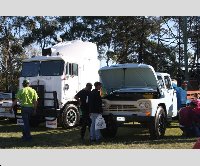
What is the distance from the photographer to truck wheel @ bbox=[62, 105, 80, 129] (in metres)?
12.5

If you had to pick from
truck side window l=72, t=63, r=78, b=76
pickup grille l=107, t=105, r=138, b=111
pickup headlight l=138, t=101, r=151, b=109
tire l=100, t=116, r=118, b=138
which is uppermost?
truck side window l=72, t=63, r=78, b=76

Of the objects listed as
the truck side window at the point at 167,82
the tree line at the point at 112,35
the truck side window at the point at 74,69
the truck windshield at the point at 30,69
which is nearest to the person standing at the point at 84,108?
the truck side window at the point at 167,82

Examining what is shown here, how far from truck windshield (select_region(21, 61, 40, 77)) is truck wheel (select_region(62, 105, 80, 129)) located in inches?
67.9

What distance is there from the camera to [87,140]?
10.2m

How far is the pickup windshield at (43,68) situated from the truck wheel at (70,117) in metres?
1.28

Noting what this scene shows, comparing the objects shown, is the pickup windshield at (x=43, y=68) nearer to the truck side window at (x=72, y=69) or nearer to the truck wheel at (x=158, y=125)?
the truck side window at (x=72, y=69)

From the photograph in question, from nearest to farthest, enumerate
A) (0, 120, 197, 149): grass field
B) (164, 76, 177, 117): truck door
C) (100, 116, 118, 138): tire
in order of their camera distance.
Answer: (0, 120, 197, 149): grass field → (100, 116, 118, 138): tire → (164, 76, 177, 117): truck door

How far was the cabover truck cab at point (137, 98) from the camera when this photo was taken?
9711mm

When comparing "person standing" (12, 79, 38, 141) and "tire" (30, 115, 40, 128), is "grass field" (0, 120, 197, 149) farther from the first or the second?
"tire" (30, 115, 40, 128)

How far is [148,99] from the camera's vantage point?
9.69 metres

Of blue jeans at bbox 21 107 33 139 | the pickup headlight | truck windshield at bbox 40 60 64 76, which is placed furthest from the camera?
truck windshield at bbox 40 60 64 76

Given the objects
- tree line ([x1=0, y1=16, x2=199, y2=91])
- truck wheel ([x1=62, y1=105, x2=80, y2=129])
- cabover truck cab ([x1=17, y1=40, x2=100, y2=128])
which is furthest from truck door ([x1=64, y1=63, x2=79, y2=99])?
tree line ([x1=0, y1=16, x2=199, y2=91])

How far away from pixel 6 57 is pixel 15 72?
195cm

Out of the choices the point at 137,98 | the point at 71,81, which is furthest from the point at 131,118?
the point at 71,81
